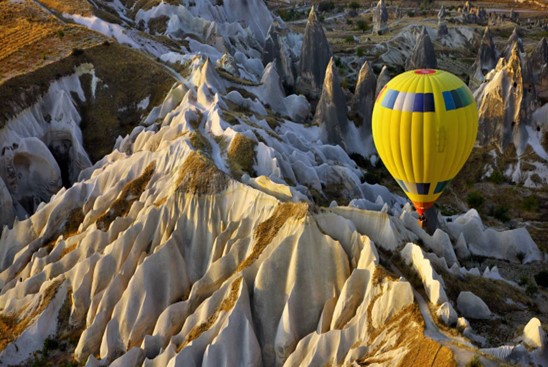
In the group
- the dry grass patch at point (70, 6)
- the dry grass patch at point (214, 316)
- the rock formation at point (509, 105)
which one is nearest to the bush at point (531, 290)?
the dry grass patch at point (214, 316)

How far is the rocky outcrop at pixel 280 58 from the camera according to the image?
72438mm

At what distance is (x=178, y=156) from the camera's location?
35812 millimetres

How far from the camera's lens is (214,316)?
27.6 m

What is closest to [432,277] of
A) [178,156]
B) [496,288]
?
[496,288]

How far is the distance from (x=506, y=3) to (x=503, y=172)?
10363 cm

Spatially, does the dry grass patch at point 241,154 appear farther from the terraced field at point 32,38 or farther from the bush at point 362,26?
the bush at point 362,26

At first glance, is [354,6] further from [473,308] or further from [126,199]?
[473,308]

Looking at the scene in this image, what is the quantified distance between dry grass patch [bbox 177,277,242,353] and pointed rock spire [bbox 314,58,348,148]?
2913 centimetres

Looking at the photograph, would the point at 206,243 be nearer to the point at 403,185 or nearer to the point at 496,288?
the point at 403,185

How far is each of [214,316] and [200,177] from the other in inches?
334

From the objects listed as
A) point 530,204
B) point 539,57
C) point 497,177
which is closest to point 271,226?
point 530,204

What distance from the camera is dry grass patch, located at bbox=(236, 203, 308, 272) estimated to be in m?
28.8

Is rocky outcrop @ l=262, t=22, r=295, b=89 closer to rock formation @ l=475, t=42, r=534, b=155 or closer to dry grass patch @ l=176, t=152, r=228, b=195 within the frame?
rock formation @ l=475, t=42, r=534, b=155

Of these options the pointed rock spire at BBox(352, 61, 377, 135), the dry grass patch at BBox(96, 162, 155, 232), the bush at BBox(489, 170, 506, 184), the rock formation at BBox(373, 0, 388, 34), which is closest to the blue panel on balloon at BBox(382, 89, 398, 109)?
the dry grass patch at BBox(96, 162, 155, 232)
